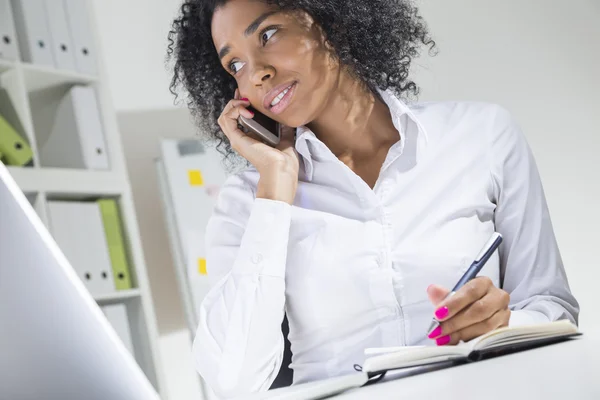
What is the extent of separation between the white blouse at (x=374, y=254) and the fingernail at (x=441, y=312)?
29cm

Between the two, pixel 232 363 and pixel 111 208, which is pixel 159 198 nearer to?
pixel 111 208

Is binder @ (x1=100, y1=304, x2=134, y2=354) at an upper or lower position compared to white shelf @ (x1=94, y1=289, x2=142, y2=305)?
lower

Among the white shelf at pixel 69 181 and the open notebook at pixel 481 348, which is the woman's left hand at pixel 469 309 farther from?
the white shelf at pixel 69 181

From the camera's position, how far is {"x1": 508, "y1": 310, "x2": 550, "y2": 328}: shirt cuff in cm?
110

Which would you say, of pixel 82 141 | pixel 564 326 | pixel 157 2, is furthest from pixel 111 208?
pixel 564 326

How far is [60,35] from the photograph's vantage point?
263 centimetres

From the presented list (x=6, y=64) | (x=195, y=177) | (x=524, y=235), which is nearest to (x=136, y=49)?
(x=195, y=177)

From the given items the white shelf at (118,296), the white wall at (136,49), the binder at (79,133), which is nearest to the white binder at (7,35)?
the binder at (79,133)

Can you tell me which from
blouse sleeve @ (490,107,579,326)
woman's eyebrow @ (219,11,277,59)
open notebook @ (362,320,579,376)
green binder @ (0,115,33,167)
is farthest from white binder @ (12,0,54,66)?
open notebook @ (362,320,579,376)

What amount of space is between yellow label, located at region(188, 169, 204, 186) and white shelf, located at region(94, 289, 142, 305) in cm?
71

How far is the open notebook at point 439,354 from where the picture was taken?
0.66m

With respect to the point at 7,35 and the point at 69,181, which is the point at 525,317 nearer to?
the point at 69,181

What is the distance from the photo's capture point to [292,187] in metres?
1.31

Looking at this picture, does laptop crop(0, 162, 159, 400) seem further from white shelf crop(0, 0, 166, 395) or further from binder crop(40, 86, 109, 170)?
binder crop(40, 86, 109, 170)
